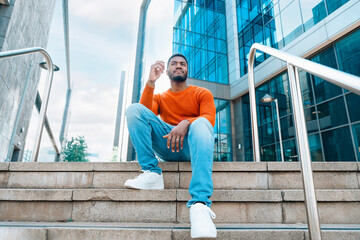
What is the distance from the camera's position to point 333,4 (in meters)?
7.88

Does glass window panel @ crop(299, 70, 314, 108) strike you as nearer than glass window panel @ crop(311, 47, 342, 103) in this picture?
No

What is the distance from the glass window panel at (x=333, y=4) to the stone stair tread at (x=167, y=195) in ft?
28.6

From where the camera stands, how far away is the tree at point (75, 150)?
24.1m

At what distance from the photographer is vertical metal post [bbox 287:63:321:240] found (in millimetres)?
1022

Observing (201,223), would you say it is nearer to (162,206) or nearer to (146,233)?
(146,233)

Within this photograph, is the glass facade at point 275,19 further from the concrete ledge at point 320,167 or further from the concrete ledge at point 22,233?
the concrete ledge at point 22,233

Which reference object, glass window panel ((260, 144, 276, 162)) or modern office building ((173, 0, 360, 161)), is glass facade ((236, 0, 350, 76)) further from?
glass window panel ((260, 144, 276, 162))

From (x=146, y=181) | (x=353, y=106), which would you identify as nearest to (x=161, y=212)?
(x=146, y=181)

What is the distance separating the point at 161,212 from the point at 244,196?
61cm

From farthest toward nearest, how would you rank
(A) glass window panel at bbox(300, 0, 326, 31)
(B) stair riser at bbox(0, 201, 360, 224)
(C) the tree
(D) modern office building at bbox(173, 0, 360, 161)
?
1. (C) the tree
2. (A) glass window panel at bbox(300, 0, 326, 31)
3. (D) modern office building at bbox(173, 0, 360, 161)
4. (B) stair riser at bbox(0, 201, 360, 224)

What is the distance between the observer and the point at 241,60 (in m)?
13.7

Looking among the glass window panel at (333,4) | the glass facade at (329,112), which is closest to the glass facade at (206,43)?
the glass facade at (329,112)

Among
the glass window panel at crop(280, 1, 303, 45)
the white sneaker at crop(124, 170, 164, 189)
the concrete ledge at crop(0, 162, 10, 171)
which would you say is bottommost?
the white sneaker at crop(124, 170, 164, 189)

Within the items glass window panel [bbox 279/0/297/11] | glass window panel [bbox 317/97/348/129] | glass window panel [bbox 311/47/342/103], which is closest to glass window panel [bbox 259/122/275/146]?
glass window panel [bbox 317/97/348/129]
